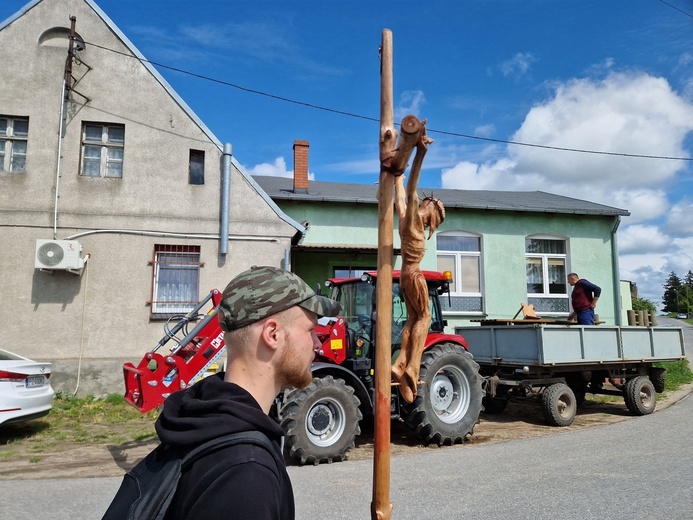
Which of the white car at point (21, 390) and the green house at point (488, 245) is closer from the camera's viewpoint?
the white car at point (21, 390)

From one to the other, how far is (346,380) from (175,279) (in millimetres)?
5794

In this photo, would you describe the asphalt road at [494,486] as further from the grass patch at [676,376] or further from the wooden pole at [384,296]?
the grass patch at [676,376]

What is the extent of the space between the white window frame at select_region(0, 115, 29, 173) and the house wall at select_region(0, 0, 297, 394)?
23 centimetres

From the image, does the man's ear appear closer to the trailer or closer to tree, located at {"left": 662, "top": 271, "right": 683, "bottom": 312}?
the trailer

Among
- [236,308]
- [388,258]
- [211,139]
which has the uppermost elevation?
[211,139]

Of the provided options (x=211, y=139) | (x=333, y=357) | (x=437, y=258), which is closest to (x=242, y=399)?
(x=333, y=357)

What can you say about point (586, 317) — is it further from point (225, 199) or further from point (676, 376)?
point (225, 199)

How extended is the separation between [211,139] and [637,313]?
12.2 m

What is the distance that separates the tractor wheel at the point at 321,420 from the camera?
20.6 feet

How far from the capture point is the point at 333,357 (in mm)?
7309

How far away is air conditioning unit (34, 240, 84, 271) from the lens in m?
10.4

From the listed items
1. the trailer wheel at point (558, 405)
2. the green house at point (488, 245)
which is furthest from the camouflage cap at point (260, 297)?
the green house at point (488, 245)

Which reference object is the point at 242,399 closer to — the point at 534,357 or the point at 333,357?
the point at 333,357

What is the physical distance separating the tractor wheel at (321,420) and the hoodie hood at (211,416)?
5.07 m
